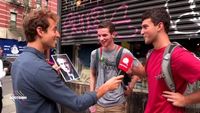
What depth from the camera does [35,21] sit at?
3.20m

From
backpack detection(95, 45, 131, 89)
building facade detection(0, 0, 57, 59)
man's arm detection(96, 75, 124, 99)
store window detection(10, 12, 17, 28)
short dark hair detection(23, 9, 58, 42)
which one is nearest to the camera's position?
short dark hair detection(23, 9, 58, 42)

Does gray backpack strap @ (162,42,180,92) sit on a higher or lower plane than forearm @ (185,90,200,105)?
higher

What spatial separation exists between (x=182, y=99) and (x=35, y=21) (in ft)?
4.52

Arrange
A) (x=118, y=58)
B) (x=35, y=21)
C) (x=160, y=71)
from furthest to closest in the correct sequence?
(x=118, y=58)
(x=160, y=71)
(x=35, y=21)

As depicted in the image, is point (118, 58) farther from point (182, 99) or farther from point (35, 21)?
point (35, 21)

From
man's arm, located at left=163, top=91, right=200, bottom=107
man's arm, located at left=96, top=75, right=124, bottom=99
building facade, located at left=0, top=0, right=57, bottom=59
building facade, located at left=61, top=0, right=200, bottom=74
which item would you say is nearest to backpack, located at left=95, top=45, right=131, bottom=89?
building facade, located at left=61, top=0, right=200, bottom=74

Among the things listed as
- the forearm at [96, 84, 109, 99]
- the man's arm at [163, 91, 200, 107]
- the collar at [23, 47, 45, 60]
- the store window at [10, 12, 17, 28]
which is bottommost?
the man's arm at [163, 91, 200, 107]

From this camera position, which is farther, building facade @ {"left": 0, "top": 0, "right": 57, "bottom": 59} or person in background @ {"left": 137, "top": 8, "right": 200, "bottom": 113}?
building facade @ {"left": 0, "top": 0, "right": 57, "bottom": 59}

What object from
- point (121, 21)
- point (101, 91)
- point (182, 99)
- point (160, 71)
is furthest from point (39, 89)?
point (121, 21)

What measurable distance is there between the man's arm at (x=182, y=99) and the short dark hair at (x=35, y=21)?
1178 mm

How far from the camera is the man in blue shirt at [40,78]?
3062 millimetres

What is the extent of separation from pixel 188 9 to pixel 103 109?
193 centimetres

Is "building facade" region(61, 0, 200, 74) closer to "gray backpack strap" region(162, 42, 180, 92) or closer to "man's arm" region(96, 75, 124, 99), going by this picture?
"gray backpack strap" region(162, 42, 180, 92)

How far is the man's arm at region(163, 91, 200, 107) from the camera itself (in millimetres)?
3279
